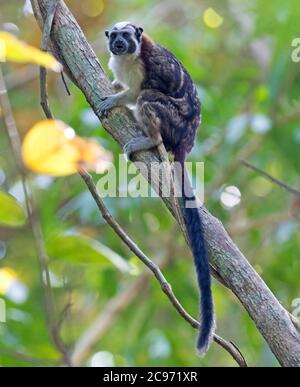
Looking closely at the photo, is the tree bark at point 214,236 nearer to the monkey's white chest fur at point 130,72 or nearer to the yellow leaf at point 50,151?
the yellow leaf at point 50,151

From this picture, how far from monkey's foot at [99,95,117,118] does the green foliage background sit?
119 cm

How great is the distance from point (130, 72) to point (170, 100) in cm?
26

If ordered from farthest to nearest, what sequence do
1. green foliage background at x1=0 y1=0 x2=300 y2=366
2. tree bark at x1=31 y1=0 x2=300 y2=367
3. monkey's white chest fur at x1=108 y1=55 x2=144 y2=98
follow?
green foliage background at x1=0 y1=0 x2=300 y2=366
monkey's white chest fur at x1=108 y1=55 x2=144 y2=98
tree bark at x1=31 y1=0 x2=300 y2=367

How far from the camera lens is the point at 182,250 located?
5.12 metres

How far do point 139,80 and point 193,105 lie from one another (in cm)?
29

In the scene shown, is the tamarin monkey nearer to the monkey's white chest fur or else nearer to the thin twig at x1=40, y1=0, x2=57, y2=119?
the monkey's white chest fur

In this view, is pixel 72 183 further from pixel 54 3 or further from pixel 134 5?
pixel 54 3

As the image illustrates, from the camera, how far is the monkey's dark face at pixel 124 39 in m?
3.76

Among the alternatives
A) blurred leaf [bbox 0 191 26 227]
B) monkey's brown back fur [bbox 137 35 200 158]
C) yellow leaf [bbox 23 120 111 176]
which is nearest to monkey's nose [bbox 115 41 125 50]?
monkey's brown back fur [bbox 137 35 200 158]

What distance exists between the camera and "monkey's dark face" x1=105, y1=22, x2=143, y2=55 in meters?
3.76

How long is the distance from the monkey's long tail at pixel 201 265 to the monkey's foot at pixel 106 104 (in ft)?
1.39

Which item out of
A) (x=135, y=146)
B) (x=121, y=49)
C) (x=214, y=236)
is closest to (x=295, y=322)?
(x=214, y=236)

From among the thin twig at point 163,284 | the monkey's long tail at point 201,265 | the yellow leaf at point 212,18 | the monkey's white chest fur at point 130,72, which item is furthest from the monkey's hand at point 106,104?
the yellow leaf at point 212,18
